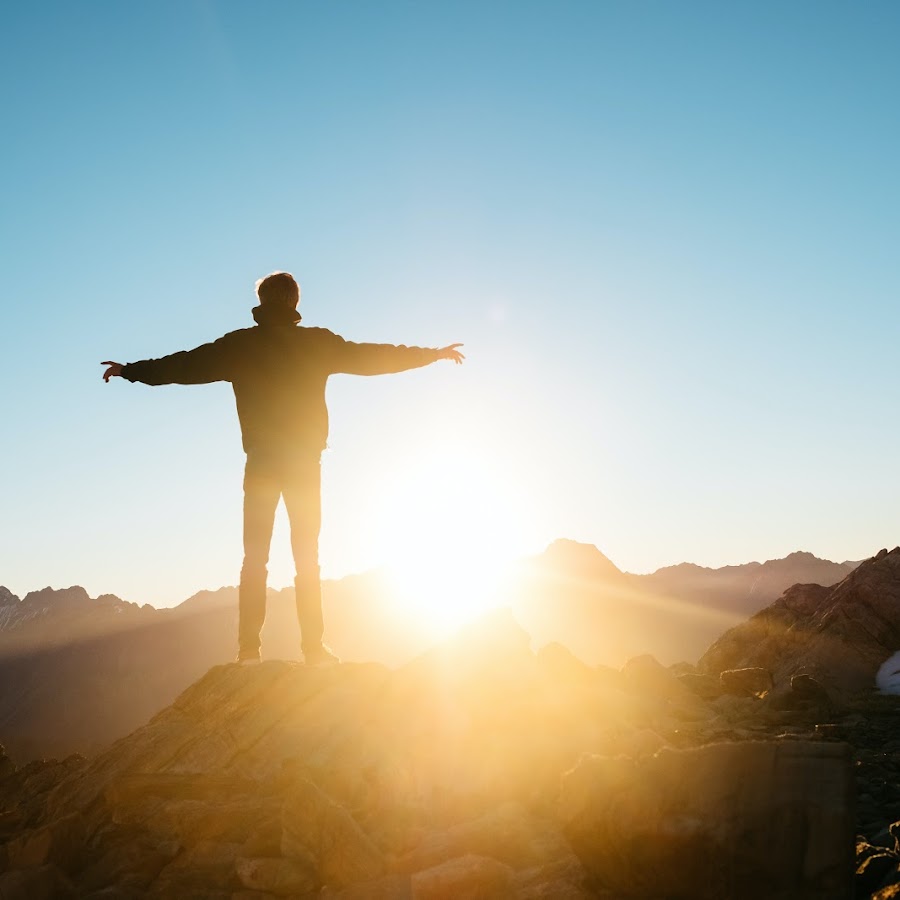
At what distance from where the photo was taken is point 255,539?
30.3ft

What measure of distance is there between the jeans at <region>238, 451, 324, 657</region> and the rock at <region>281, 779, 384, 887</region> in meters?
3.56

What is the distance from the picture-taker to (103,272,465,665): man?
9.22 meters

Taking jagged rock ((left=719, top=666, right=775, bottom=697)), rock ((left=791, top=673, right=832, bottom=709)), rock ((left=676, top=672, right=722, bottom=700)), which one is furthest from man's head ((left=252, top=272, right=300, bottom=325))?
jagged rock ((left=719, top=666, right=775, bottom=697))

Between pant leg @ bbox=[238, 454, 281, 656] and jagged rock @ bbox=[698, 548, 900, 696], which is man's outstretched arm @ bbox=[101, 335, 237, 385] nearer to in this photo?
pant leg @ bbox=[238, 454, 281, 656]

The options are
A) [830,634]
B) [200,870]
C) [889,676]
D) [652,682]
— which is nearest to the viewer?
[200,870]

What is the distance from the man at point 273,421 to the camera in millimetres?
9219

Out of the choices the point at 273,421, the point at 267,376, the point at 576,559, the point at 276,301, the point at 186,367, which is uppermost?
the point at 276,301

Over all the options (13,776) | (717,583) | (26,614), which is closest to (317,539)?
(13,776)

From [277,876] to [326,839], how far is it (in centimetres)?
43

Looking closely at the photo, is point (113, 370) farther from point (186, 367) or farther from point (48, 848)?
point (48, 848)

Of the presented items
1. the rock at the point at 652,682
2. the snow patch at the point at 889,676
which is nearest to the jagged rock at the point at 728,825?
the rock at the point at 652,682

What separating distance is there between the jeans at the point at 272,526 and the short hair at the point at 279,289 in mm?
2088

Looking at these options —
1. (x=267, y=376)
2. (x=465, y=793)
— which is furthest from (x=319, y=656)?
(x=267, y=376)

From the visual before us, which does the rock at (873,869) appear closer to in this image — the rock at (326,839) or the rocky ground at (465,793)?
the rocky ground at (465,793)
